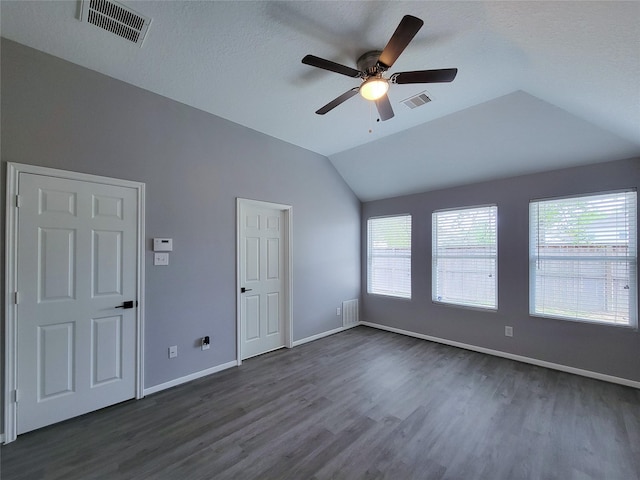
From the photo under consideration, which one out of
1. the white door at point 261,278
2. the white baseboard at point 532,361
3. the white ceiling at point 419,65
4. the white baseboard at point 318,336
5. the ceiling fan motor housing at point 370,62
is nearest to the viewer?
the white ceiling at point 419,65

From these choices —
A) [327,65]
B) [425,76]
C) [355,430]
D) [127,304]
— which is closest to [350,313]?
[355,430]

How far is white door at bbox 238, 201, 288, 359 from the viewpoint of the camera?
3.67 meters

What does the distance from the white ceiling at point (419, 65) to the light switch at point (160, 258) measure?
1.70 m

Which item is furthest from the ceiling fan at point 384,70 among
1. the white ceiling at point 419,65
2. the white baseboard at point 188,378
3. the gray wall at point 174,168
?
the white baseboard at point 188,378

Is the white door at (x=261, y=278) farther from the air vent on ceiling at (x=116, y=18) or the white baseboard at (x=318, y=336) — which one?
the air vent on ceiling at (x=116, y=18)

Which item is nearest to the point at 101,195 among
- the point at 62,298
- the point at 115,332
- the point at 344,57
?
the point at 62,298

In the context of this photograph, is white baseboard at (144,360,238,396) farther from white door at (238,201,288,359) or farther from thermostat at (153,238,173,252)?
thermostat at (153,238,173,252)

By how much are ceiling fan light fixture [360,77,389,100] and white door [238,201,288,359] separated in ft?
6.94

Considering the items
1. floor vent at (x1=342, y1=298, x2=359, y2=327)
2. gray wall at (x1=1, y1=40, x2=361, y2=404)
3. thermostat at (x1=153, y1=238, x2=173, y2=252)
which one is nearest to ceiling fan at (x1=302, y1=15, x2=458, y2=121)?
gray wall at (x1=1, y1=40, x2=361, y2=404)

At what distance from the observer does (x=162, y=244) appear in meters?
2.84

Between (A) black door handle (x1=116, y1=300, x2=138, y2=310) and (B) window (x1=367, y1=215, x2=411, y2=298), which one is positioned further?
(B) window (x1=367, y1=215, x2=411, y2=298)

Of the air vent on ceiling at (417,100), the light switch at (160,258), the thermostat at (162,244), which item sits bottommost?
the light switch at (160,258)

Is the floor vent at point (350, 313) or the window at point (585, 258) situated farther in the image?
the floor vent at point (350, 313)

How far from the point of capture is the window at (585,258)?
3.01 metres
